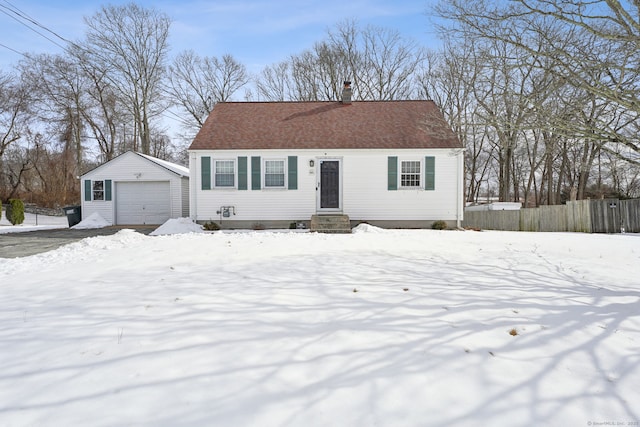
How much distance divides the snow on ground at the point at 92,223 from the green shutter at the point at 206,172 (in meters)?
5.79

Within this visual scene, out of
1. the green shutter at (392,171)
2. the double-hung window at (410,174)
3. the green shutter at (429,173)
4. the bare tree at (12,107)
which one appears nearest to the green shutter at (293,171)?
the green shutter at (392,171)

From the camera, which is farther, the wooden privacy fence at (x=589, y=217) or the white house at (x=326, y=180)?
the white house at (x=326, y=180)

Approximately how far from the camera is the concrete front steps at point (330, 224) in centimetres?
1165

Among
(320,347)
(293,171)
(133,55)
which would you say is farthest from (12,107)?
(320,347)

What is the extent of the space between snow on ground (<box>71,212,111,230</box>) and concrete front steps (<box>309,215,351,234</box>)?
9946 mm

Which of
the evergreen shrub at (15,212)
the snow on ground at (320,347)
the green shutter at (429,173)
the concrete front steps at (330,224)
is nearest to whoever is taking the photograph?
the snow on ground at (320,347)

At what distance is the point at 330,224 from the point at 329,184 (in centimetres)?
212

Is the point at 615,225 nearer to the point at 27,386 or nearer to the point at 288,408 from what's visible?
the point at 288,408

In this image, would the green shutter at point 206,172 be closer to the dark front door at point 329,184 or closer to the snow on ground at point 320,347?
the dark front door at point 329,184

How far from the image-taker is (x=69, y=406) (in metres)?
2.03

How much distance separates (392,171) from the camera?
1316 centimetres

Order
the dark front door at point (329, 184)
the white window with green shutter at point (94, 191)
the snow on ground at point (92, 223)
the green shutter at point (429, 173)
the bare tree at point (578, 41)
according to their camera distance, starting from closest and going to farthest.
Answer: the bare tree at point (578, 41) < the green shutter at point (429, 173) < the dark front door at point (329, 184) < the snow on ground at point (92, 223) < the white window with green shutter at point (94, 191)

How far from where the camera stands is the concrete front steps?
1165 cm

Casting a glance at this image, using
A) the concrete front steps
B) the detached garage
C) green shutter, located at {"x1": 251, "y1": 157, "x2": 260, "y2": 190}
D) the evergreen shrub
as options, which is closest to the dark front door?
the concrete front steps
